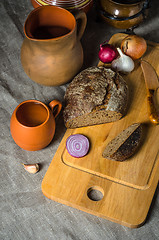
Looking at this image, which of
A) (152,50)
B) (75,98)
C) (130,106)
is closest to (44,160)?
(75,98)

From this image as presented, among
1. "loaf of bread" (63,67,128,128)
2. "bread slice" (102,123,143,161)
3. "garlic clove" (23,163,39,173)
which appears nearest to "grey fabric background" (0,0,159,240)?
"garlic clove" (23,163,39,173)

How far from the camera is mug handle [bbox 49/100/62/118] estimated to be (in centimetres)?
156

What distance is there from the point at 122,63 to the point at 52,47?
44 centimetres

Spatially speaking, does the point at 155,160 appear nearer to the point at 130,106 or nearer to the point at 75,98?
the point at 130,106

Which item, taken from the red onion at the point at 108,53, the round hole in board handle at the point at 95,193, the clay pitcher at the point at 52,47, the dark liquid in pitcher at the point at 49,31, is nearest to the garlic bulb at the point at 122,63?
the red onion at the point at 108,53

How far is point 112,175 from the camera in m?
1.50

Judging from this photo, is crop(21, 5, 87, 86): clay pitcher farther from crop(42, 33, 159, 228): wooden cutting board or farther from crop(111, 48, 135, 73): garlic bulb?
crop(42, 33, 159, 228): wooden cutting board

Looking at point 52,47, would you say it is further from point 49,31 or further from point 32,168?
point 32,168

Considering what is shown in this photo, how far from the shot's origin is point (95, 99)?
1.57 meters

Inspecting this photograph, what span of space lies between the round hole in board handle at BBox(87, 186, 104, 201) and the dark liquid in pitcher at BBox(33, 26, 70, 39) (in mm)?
870

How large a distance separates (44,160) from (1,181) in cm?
24

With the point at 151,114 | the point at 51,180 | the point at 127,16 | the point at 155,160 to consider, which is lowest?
the point at 51,180

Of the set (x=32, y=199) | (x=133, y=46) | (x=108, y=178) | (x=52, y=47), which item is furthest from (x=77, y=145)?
(x=133, y=46)

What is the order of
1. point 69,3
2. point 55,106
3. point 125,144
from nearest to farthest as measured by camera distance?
point 125,144 < point 55,106 < point 69,3
